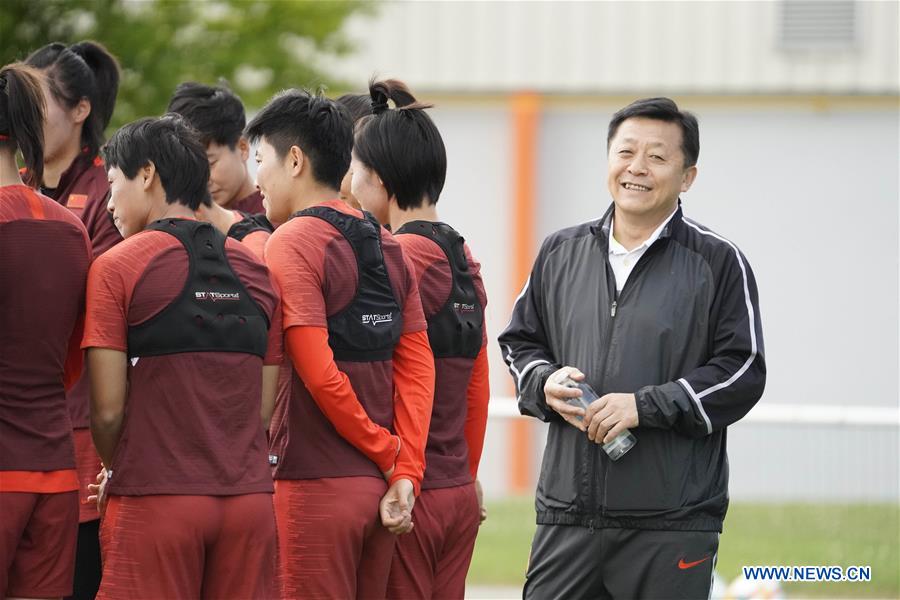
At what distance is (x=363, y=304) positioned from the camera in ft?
13.1

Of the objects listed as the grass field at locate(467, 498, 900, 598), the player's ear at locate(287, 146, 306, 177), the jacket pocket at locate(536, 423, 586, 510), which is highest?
the player's ear at locate(287, 146, 306, 177)

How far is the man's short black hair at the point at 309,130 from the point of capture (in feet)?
13.4

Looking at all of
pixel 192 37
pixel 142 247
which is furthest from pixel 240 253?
pixel 192 37

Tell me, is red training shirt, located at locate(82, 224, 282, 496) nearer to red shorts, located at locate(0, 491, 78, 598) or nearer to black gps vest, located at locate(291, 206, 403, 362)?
red shorts, located at locate(0, 491, 78, 598)

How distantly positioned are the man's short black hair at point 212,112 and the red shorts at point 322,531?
1.98 m

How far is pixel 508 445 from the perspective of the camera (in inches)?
572

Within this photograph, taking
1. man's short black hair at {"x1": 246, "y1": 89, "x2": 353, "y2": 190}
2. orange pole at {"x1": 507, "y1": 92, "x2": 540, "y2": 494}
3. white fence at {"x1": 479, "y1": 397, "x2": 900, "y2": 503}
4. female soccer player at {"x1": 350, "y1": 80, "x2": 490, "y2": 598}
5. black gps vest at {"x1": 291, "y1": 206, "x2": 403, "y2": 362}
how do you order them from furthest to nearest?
orange pole at {"x1": 507, "y1": 92, "x2": 540, "y2": 494}
white fence at {"x1": 479, "y1": 397, "x2": 900, "y2": 503}
female soccer player at {"x1": 350, "y1": 80, "x2": 490, "y2": 598}
man's short black hair at {"x1": 246, "y1": 89, "x2": 353, "y2": 190}
black gps vest at {"x1": 291, "y1": 206, "x2": 403, "y2": 362}

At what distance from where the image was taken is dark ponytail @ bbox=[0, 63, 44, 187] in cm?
375

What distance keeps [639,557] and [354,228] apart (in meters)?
1.43

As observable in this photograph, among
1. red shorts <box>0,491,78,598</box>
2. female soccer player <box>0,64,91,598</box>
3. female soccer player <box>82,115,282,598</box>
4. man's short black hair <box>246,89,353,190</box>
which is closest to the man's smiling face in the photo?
man's short black hair <box>246,89,353,190</box>

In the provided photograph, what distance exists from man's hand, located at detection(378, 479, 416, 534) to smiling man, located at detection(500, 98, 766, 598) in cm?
63

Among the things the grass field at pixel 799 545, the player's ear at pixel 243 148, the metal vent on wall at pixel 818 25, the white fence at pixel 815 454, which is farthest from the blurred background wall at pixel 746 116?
the player's ear at pixel 243 148

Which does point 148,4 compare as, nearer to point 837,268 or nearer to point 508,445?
point 508,445

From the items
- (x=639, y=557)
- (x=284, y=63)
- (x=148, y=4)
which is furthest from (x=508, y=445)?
(x=639, y=557)
